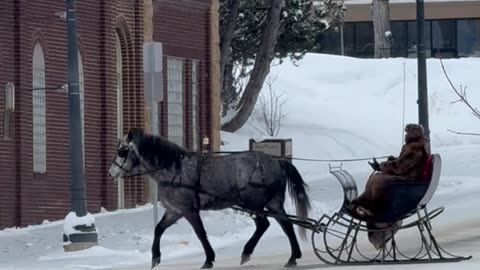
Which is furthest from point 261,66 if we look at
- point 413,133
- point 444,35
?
point 444,35

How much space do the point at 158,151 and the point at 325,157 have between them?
997 inches

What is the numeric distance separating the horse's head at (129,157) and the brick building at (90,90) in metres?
8.24

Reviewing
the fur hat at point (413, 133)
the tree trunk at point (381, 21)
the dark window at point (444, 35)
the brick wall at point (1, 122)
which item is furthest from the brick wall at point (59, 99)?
the dark window at point (444, 35)

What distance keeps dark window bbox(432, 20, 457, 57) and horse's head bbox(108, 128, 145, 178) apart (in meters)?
55.0

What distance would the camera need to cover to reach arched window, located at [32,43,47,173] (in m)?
27.8

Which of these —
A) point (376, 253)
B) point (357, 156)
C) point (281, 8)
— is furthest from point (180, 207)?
point (357, 156)

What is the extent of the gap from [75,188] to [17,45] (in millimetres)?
5219

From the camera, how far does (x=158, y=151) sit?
1880cm

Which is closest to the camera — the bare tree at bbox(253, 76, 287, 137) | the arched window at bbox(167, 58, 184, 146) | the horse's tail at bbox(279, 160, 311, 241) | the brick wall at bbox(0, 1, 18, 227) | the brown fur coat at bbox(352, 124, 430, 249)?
the brown fur coat at bbox(352, 124, 430, 249)

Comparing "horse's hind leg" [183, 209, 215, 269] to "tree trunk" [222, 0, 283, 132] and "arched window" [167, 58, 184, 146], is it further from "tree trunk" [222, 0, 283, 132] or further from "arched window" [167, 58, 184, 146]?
"tree trunk" [222, 0, 283, 132]

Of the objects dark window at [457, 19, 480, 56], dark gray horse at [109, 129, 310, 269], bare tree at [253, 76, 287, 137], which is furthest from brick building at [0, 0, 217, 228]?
dark window at [457, 19, 480, 56]

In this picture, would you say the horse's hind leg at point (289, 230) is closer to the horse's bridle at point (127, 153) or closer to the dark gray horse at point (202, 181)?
the dark gray horse at point (202, 181)

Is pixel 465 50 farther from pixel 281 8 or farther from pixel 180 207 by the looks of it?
pixel 180 207

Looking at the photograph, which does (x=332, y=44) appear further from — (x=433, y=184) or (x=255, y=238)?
(x=433, y=184)
